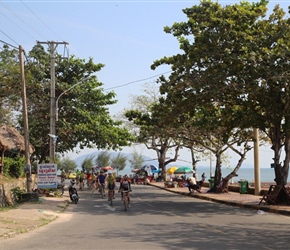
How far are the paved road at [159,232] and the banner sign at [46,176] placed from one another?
20.0 feet

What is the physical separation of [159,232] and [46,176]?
1376 centimetres

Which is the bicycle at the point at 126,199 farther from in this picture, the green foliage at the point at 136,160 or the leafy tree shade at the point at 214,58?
the green foliage at the point at 136,160

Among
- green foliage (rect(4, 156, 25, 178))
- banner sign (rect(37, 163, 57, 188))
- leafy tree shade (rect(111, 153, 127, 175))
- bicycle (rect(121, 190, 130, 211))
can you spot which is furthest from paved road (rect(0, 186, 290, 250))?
leafy tree shade (rect(111, 153, 127, 175))

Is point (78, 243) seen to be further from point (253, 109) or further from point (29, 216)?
point (253, 109)

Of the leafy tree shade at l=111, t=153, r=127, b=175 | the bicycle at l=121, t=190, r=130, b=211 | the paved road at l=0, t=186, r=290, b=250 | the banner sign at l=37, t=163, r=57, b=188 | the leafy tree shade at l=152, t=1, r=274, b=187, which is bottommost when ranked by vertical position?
the paved road at l=0, t=186, r=290, b=250

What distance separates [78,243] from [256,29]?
14.8 m

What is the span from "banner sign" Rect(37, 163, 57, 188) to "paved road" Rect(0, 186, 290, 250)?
6089mm

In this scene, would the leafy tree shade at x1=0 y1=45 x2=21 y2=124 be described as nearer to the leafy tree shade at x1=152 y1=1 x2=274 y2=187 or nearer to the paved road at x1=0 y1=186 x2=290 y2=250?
the leafy tree shade at x1=152 y1=1 x2=274 y2=187

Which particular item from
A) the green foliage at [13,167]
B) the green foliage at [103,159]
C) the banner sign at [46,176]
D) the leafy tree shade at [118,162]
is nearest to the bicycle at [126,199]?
the banner sign at [46,176]

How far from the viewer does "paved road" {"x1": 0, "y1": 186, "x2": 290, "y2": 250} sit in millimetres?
11859

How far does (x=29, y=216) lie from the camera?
18812 millimetres

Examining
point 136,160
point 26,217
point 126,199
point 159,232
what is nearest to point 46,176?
point 126,199

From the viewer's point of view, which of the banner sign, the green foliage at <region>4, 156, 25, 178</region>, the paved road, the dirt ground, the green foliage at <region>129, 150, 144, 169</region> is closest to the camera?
the paved road

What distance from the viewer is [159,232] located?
14.4 meters
